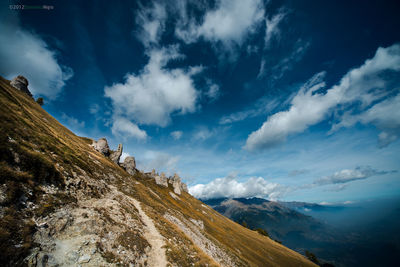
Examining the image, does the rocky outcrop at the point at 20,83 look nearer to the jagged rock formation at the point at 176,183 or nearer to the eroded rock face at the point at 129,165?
the eroded rock face at the point at 129,165

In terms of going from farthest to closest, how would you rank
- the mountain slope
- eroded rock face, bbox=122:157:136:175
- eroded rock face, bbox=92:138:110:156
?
1. eroded rock face, bbox=122:157:136:175
2. eroded rock face, bbox=92:138:110:156
3. the mountain slope

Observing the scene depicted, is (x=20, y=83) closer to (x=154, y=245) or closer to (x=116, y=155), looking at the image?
(x=116, y=155)

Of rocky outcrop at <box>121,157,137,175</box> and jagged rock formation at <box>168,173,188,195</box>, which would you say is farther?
jagged rock formation at <box>168,173,188,195</box>

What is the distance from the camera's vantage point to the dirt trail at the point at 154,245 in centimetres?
2046

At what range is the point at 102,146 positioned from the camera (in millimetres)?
74062

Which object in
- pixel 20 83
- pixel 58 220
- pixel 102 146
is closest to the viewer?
pixel 58 220

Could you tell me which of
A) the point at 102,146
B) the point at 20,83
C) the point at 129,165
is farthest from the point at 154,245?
the point at 20,83

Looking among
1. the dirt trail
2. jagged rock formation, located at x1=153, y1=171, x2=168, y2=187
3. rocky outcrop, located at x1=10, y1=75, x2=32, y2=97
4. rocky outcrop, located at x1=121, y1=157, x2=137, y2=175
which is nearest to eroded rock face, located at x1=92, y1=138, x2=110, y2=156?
rocky outcrop, located at x1=121, y1=157, x2=137, y2=175

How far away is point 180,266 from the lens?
22.1 metres

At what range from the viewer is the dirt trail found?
20.5 m

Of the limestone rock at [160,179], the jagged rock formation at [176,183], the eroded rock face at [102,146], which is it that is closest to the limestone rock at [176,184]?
the jagged rock formation at [176,183]

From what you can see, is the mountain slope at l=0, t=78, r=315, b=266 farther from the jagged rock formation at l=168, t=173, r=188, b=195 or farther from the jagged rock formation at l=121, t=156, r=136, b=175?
the jagged rock formation at l=168, t=173, r=188, b=195

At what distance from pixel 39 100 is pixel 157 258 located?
108578mm

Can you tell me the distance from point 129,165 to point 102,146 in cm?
1631
